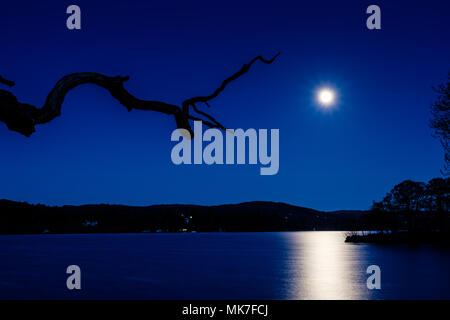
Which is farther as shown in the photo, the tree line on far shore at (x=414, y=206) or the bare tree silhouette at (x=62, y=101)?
the tree line on far shore at (x=414, y=206)

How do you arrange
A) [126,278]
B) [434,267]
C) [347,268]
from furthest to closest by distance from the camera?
[347,268] → [434,267] → [126,278]

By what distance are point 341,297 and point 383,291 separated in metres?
5.16

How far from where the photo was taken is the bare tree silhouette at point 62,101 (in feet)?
13.4

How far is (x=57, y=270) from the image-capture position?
232ft

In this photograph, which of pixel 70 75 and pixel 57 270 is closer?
pixel 70 75

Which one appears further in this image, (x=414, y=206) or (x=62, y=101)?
(x=414, y=206)

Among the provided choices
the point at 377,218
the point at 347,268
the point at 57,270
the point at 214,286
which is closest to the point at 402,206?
the point at 377,218

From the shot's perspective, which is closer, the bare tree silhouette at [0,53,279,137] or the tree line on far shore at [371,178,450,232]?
the bare tree silhouette at [0,53,279,137]

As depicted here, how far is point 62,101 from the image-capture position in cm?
415

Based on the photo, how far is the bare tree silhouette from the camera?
4.07 meters
